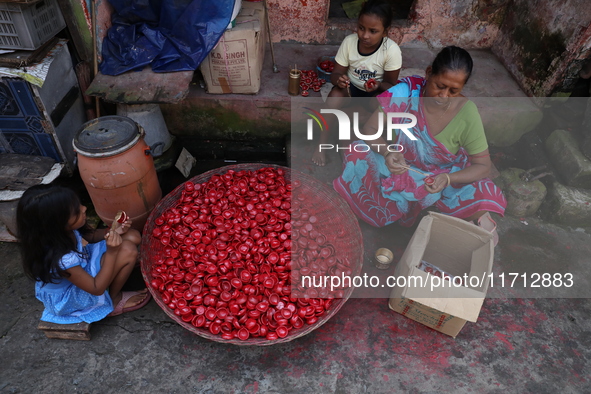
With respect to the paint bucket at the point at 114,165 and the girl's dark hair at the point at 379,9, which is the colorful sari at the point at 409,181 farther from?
the paint bucket at the point at 114,165

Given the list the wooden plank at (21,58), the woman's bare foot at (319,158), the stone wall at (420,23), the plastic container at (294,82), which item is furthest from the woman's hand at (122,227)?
the stone wall at (420,23)

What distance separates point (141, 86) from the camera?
114 inches

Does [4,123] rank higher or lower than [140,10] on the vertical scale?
lower

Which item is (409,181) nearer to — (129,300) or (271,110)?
(271,110)

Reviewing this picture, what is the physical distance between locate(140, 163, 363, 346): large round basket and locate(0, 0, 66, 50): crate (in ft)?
4.51

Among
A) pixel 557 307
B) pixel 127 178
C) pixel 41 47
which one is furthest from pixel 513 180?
pixel 41 47

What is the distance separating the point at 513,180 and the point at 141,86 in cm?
315

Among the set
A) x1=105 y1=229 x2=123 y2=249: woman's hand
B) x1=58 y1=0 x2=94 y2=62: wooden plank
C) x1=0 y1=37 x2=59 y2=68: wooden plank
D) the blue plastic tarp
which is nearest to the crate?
x1=0 y1=37 x2=59 y2=68: wooden plank

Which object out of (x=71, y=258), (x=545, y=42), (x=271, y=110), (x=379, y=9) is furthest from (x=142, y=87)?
(x=545, y=42)

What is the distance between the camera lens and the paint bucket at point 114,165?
8.00 ft

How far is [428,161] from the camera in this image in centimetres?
264

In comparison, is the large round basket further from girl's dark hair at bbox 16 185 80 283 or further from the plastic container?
the plastic container

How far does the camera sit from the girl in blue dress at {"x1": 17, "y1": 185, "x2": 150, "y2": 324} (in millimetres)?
1817

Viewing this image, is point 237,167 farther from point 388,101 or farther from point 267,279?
point 388,101
